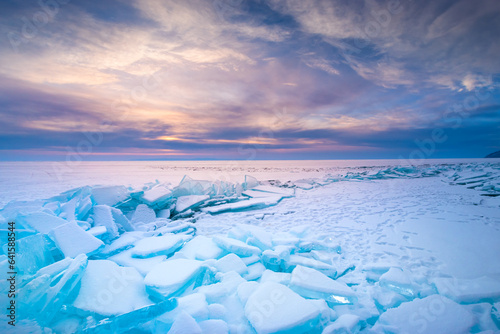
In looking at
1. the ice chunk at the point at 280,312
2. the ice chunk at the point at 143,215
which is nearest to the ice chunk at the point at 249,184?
the ice chunk at the point at 143,215

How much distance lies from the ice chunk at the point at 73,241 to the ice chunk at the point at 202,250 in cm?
103

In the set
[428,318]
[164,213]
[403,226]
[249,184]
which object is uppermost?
[249,184]

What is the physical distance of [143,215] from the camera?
15.1 ft

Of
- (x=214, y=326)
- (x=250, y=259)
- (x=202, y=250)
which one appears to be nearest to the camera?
(x=214, y=326)

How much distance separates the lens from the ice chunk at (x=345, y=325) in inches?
62.6

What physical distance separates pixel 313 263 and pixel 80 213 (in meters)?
3.72

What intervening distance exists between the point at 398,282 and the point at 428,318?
453 mm

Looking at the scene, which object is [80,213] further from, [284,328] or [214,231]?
[284,328]

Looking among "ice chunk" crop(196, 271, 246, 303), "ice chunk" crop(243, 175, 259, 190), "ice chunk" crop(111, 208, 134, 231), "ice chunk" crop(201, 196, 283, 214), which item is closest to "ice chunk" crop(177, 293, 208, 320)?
"ice chunk" crop(196, 271, 246, 303)

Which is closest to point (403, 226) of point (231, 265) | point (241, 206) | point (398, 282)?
point (398, 282)

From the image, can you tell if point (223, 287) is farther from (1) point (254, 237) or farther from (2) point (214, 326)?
(1) point (254, 237)

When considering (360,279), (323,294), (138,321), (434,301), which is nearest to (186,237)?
(138,321)

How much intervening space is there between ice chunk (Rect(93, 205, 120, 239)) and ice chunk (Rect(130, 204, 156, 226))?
762 millimetres

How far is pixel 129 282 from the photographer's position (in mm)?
2117
